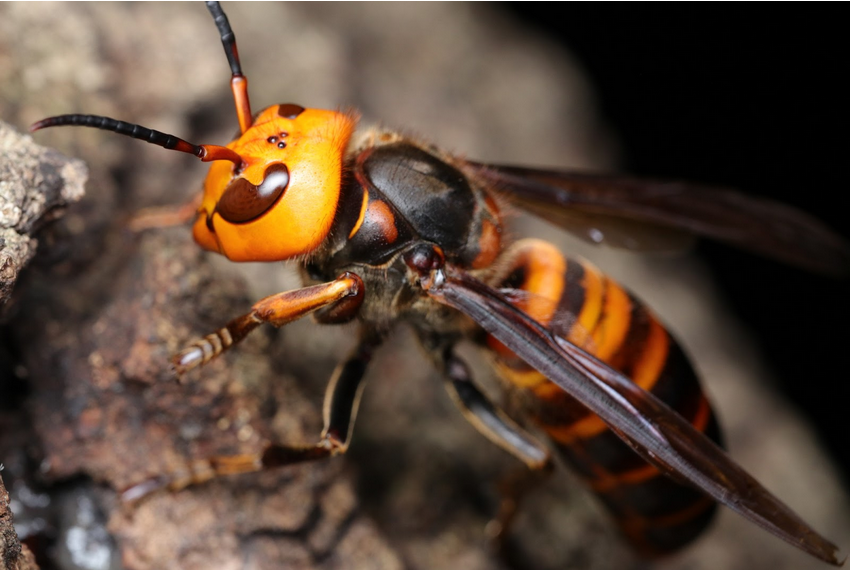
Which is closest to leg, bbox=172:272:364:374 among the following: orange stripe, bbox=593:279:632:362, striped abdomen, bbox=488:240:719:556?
striped abdomen, bbox=488:240:719:556

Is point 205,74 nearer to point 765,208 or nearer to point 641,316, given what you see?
point 641,316

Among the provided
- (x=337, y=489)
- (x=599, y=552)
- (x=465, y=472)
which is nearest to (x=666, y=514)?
(x=599, y=552)

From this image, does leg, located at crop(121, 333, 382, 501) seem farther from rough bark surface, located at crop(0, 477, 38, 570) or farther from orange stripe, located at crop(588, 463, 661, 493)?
orange stripe, located at crop(588, 463, 661, 493)

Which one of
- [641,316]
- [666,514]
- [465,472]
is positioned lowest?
[465,472]

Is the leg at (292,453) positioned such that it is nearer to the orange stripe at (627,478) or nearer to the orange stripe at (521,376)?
the orange stripe at (521,376)

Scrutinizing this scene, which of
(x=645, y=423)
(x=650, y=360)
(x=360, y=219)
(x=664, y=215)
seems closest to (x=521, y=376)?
(x=650, y=360)

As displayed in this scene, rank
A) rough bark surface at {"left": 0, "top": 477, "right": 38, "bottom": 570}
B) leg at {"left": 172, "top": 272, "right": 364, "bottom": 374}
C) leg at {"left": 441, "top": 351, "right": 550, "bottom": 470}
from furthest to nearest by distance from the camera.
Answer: leg at {"left": 441, "top": 351, "right": 550, "bottom": 470}, leg at {"left": 172, "top": 272, "right": 364, "bottom": 374}, rough bark surface at {"left": 0, "top": 477, "right": 38, "bottom": 570}
